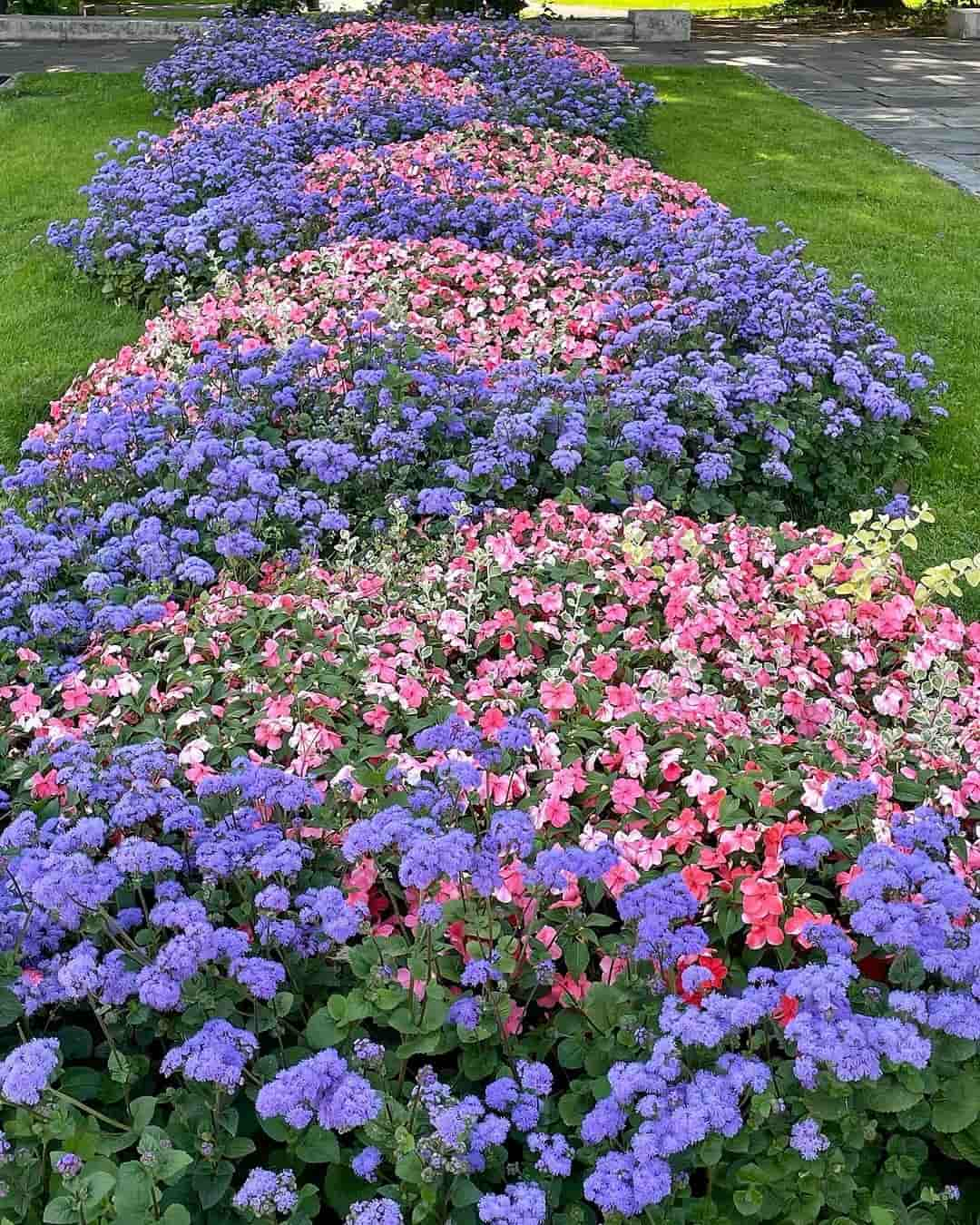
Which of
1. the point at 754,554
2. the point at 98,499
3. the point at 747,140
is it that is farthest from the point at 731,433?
the point at 747,140

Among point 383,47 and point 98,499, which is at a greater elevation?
point 383,47

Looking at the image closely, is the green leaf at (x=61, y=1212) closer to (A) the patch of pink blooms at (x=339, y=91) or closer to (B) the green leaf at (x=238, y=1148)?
(B) the green leaf at (x=238, y=1148)

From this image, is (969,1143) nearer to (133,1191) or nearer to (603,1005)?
(603,1005)

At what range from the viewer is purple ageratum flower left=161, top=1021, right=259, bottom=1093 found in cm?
187

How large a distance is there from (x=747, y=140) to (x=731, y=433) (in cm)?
738

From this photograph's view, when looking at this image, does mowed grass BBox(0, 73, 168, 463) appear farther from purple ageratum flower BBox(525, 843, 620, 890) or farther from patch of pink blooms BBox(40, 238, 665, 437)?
purple ageratum flower BBox(525, 843, 620, 890)

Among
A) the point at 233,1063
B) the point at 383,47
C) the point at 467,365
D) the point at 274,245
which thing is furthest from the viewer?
the point at 383,47

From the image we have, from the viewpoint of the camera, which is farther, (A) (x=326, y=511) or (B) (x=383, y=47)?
(B) (x=383, y=47)

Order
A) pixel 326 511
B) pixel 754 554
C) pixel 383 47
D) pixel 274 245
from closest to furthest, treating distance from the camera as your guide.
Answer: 1. pixel 754 554
2. pixel 326 511
3. pixel 274 245
4. pixel 383 47

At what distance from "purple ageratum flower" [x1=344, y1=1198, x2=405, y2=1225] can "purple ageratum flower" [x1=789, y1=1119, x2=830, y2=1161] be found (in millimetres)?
588

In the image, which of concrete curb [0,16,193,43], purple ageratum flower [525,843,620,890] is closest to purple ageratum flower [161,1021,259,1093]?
purple ageratum flower [525,843,620,890]

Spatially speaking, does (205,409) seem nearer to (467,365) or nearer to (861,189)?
(467,365)

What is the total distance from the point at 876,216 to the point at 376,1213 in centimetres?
811

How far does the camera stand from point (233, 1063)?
190cm
